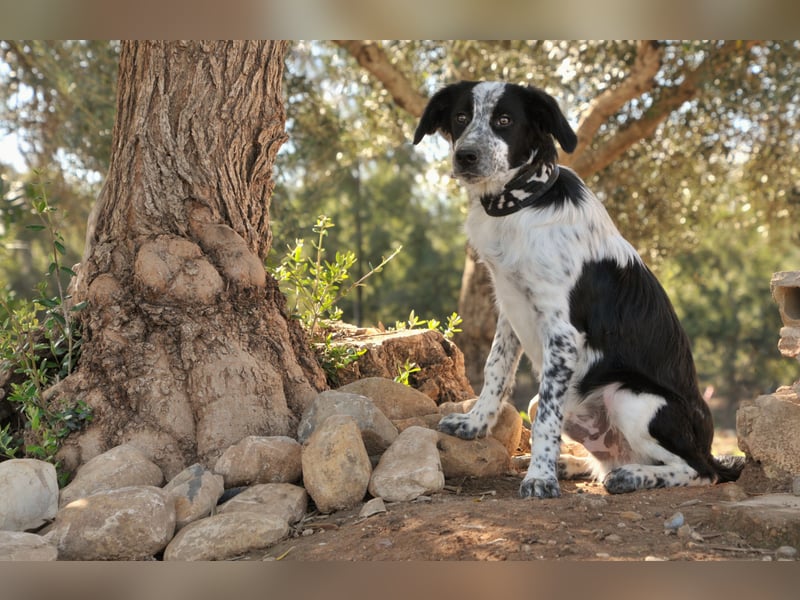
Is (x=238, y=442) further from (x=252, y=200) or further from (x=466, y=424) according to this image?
(x=252, y=200)

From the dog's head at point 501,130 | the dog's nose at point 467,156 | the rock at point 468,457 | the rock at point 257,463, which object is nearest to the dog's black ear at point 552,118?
the dog's head at point 501,130

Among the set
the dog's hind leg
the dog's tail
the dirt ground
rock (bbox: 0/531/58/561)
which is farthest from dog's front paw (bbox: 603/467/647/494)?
rock (bbox: 0/531/58/561)

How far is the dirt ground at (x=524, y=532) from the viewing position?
3131mm

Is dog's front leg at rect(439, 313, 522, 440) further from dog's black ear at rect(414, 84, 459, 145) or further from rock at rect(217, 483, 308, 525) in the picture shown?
dog's black ear at rect(414, 84, 459, 145)

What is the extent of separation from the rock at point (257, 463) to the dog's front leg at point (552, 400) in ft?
3.55

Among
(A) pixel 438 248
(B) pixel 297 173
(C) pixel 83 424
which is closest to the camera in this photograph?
(C) pixel 83 424

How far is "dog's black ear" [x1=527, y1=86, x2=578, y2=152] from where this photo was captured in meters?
4.18

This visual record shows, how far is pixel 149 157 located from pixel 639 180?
761 centimetres

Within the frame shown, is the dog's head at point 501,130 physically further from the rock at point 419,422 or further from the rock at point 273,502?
the rock at point 273,502

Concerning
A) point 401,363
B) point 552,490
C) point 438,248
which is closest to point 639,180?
point 401,363

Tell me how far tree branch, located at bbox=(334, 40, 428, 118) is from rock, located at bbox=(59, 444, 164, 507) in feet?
20.1

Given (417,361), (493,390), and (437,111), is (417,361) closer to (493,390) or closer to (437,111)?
(493,390)

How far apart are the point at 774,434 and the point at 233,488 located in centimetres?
271

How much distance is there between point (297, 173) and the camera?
1278 cm
